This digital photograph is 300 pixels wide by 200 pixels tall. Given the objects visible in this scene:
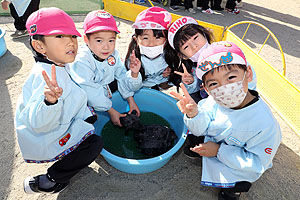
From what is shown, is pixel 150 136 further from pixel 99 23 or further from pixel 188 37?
pixel 99 23

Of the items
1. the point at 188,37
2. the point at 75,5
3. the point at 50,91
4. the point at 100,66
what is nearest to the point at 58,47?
the point at 50,91

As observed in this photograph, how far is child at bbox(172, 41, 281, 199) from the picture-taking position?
4.31 ft

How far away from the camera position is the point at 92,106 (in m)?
1.86

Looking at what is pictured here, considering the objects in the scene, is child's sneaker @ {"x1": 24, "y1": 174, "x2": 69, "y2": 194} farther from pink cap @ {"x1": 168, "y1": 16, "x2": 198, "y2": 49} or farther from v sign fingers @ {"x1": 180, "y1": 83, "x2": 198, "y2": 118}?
pink cap @ {"x1": 168, "y1": 16, "x2": 198, "y2": 49}

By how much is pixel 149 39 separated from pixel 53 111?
1.17 metres

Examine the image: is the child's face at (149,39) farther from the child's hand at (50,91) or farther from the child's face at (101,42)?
the child's hand at (50,91)

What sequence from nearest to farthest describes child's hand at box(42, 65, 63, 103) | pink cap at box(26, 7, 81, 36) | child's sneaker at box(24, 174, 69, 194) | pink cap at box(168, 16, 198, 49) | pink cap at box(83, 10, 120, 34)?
child's hand at box(42, 65, 63, 103)
pink cap at box(26, 7, 81, 36)
child's sneaker at box(24, 174, 69, 194)
pink cap at box(83, 10, 120, 34)
pink cap at box(168, 16, 198, 49)

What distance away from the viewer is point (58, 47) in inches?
51.8

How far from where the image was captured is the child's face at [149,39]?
1.97 meters

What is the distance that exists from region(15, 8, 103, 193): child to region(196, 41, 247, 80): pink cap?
82cm

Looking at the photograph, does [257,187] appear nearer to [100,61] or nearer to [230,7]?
[100,61]

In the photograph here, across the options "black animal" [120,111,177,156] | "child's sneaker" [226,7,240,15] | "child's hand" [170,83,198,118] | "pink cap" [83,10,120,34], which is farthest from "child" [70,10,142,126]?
"child's sneaker" [226,7,240,15]

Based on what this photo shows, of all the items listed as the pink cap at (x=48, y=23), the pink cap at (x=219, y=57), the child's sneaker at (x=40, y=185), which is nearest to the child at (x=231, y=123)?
the pink cap at (x=219, y=57)

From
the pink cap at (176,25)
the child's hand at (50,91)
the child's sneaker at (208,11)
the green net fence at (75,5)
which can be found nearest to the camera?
the child's hand at (50,91)
